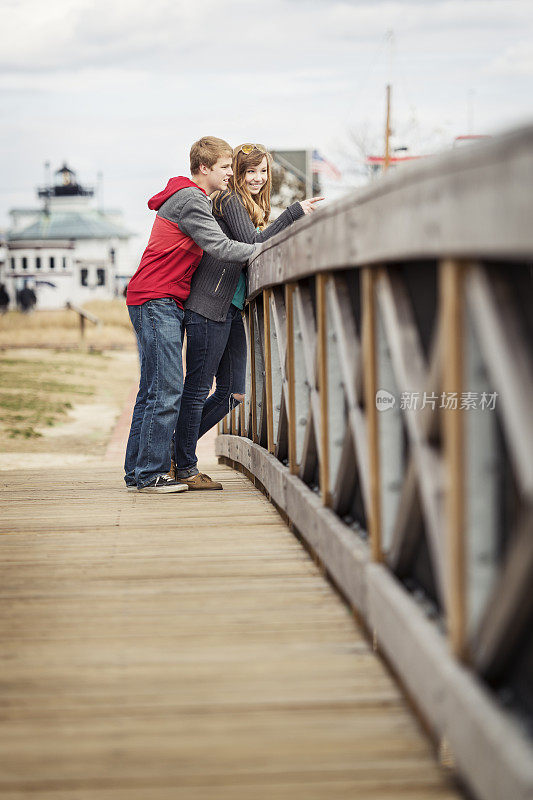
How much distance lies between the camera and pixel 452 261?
1773 millimetres

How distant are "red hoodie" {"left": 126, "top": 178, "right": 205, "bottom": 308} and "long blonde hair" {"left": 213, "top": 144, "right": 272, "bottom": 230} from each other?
0.25m

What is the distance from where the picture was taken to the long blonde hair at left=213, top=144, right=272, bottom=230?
490 centimetres

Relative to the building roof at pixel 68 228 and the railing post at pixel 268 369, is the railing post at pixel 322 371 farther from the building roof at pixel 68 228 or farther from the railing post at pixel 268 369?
the building roof at pixel 68 228

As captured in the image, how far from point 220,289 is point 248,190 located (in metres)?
0.50

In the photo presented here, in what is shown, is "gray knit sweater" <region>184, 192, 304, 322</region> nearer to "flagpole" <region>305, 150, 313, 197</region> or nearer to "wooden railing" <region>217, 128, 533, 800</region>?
Result: "wooden railing" <region>217, 128, 533, 800</region>

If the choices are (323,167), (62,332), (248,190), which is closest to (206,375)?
(248,190)

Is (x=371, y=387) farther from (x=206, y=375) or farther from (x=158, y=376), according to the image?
(x=206, y=375)

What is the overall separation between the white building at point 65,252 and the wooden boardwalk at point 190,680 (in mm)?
74885

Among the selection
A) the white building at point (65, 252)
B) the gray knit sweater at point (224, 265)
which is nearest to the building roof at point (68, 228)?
the white building at point (65, 252)

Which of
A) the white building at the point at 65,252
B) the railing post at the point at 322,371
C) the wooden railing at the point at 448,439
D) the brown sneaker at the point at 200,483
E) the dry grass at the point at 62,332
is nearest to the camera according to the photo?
the wooden railing at the point at 448,439

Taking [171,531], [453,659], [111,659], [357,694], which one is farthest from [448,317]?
[171,531]

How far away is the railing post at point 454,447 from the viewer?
69.9 inches

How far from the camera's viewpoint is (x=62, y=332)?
36750mm

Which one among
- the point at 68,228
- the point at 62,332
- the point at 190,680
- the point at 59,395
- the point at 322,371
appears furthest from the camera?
the point at 68,228
